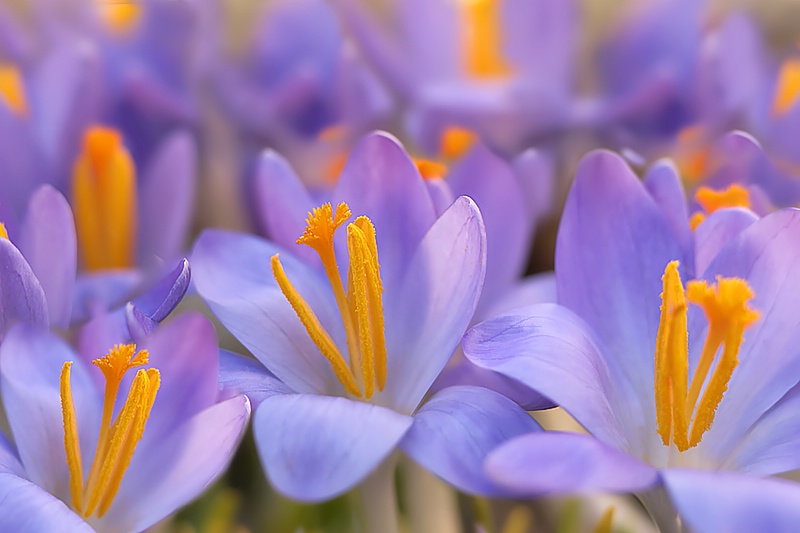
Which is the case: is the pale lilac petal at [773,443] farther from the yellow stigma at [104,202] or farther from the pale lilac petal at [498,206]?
the yellow stigma at [104,202]

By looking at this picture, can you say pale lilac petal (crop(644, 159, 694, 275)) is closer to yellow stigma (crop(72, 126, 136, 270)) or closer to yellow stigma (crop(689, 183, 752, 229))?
yellow stigma (crop(689, 183, 752, 229))

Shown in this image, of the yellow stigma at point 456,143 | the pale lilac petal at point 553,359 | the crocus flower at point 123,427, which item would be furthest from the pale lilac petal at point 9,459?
the yellow stigma at point 456,143

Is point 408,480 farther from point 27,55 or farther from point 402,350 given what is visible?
point 27,55

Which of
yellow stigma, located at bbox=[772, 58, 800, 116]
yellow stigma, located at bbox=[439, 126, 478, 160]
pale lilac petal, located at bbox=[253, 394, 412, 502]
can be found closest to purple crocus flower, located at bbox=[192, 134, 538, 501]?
pale lilac petal, located at bbox=[253, 394, 412, 502]

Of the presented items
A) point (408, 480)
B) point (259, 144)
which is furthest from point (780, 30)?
point (408, 480)

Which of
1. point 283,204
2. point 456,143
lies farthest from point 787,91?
point 283,204
